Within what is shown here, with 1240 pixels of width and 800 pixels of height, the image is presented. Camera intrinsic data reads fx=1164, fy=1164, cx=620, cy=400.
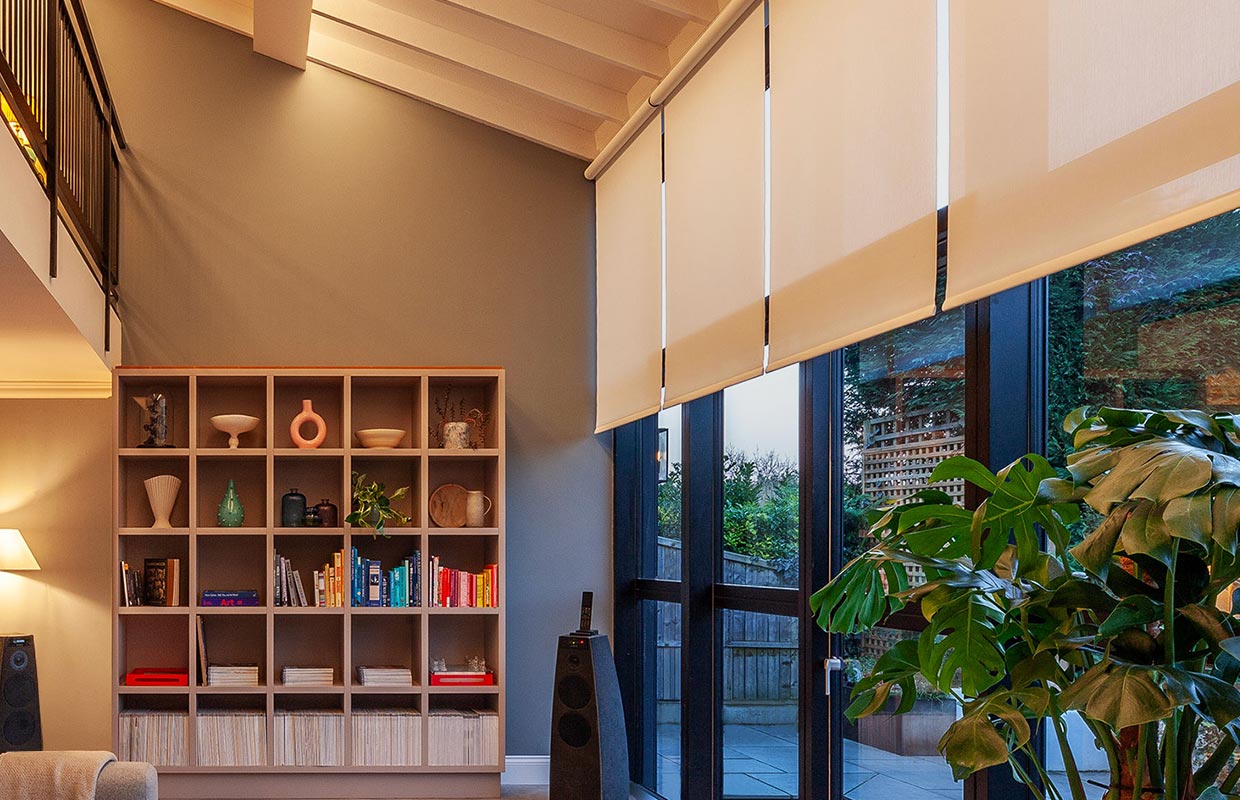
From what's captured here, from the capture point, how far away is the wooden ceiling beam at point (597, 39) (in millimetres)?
5191

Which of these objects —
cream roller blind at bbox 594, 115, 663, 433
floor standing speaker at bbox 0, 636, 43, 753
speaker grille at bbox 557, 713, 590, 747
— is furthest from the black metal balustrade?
speaker grille at bbox 557, 713, 590, 747

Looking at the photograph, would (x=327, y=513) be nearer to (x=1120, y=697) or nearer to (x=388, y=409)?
(x=388, y=409)

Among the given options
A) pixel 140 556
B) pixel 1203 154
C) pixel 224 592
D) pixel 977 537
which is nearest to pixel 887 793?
pixel 977 537

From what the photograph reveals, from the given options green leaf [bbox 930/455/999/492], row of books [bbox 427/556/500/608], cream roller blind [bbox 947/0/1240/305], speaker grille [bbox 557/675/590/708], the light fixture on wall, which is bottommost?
speaker grille [bbox 557/675/590/708]

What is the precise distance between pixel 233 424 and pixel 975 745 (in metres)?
4.88

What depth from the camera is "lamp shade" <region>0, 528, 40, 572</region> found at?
5.79 meters

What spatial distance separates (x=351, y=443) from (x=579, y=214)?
1.81 m

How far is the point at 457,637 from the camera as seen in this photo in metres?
6.32

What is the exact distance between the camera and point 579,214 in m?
6.61

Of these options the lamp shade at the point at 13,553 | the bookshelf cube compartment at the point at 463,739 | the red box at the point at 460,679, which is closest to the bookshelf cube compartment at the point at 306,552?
the red box at the point at 460,679

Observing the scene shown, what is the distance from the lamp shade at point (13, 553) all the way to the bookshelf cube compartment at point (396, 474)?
5.43ft

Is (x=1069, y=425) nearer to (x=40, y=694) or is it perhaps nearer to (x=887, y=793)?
(x=887, y=793)

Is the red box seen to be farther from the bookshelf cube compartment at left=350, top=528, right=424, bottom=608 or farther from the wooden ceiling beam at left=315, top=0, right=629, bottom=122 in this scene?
the wooden ceiling beam at left=315, top=0, right=629, bottom=122

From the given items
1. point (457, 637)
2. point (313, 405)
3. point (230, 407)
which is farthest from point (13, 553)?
point (457, 637)
